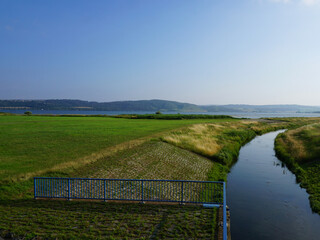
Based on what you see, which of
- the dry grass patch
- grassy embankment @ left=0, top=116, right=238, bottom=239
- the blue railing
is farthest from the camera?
the dry grass patch

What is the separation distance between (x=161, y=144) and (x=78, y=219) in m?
21.8

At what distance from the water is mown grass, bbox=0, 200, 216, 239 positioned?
11.5 ft

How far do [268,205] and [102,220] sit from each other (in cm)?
1300

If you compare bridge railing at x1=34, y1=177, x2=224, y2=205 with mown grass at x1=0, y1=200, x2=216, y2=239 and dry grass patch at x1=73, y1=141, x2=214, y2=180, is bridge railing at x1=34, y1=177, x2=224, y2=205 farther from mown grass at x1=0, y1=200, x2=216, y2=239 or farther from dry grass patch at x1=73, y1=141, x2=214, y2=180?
dry grass patch at x1=73, y1=141, x2=214, y2=180

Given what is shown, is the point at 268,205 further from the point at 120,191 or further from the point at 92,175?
the point at 92,175

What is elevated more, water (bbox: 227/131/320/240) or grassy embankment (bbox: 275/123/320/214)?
grassy embankment (bbox: 275/123/320/214)

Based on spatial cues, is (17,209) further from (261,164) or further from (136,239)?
(261,164)

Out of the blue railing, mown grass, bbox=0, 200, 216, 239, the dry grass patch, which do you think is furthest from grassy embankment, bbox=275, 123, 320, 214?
mown grass, bbox=0, 200, 216, 239

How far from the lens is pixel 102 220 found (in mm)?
12297

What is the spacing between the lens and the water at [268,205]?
14500 millimetres

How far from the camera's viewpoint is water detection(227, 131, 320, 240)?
47.6ft

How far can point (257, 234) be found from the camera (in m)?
14.2

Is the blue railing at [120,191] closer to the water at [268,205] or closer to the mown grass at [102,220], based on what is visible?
the mown grass at [102,220]

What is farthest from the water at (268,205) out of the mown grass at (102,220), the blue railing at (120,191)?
the mown grass at (102,220)
